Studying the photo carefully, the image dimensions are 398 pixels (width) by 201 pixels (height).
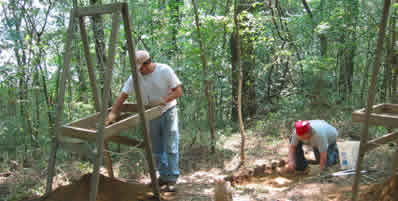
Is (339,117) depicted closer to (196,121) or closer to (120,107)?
(196,121)

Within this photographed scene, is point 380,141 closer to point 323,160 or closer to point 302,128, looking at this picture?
point 302,128

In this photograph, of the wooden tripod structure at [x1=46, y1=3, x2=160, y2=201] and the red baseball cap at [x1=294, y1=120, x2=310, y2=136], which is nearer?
the wooden tripod structure at [x1=46, y1=3, x2=160, y2=201]

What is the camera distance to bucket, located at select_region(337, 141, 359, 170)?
14.6 feet

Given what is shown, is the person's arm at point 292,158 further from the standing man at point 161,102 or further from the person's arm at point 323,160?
the standing man at point 161,102

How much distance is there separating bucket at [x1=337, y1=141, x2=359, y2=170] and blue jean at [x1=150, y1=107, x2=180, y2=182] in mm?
2357

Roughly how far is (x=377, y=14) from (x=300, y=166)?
142 inches

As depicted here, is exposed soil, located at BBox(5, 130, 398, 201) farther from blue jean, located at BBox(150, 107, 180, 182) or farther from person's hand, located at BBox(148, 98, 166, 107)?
person's hand, located at BBox(148, 98, 166, 107)

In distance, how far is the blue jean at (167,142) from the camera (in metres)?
4.03

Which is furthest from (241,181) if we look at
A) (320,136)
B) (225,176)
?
(320,136)

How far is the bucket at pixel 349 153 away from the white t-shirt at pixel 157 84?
8.25 feet

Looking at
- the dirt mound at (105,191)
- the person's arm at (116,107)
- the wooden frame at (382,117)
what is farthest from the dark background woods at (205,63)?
the wooden frame at (382,117)

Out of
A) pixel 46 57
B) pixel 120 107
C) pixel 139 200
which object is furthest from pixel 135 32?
pixel 139 200

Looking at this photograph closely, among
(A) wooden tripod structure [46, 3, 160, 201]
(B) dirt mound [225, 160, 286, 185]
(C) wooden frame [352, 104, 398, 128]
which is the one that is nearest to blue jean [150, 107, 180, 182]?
(A) wooden tripod structure [46, 3, 160, 201]

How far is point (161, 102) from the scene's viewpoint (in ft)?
12.3
